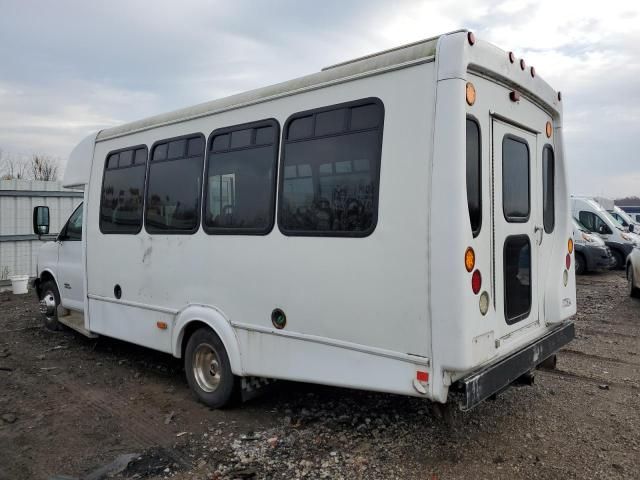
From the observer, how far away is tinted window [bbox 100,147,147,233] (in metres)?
5.51

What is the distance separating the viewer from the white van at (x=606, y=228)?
14656 millimetres

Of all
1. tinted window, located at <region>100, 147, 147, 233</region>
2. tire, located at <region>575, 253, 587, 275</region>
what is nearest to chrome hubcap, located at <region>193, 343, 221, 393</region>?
tinted window, located at <region>100, 147, 147, 233</region>

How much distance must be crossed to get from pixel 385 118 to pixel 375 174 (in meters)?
0.38

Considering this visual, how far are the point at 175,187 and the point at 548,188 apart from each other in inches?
139

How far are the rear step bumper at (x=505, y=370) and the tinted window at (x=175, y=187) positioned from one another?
2.80m

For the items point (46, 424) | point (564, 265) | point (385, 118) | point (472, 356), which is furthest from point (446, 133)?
point (46, 424)

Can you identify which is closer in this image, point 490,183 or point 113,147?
point 490,183

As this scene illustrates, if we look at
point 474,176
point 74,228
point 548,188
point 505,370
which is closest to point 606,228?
point 548,188

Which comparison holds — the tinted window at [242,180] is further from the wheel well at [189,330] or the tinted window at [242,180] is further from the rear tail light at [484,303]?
the rear tail light at [484,303]

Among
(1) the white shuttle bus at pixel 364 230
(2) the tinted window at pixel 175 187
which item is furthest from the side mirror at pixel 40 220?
(2) the tinted window at pixel 175 187

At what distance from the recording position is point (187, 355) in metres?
4.89

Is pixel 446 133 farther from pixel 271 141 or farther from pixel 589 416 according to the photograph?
pixel 589 416

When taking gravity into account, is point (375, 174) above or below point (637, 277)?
above

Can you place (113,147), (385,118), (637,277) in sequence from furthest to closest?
(637,277) → (113,147) → (385,118)
